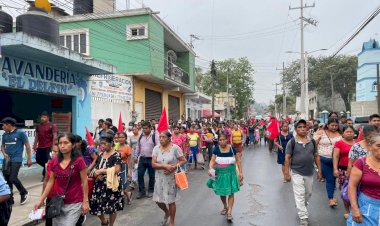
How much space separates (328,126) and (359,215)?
3.94m

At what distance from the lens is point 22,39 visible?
339 inches

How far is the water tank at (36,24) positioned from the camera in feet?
36.6

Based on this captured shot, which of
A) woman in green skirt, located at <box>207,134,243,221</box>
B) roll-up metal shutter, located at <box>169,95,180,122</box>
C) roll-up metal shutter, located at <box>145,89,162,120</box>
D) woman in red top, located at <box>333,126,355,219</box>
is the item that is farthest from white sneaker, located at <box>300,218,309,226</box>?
roll-up metal shutter, located at <box>169,95,180,122</box>

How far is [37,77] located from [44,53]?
1350mm

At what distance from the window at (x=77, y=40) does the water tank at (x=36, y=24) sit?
7.89m

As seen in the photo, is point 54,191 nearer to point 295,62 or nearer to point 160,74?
point 160,74

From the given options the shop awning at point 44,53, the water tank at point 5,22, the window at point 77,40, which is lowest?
the shop awning at point 44,53

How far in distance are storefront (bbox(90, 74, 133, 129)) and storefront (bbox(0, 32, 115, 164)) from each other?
81cm

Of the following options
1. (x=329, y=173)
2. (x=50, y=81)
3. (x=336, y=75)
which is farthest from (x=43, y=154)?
(x=336, y=75)

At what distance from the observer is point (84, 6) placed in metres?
20.6

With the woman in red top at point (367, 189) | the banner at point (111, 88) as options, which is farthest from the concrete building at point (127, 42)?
the woman in red top at point (367, 189)

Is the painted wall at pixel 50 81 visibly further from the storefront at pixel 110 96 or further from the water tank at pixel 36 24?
the water tank at pixel 36 24

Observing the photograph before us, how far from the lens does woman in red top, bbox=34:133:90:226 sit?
160 inches

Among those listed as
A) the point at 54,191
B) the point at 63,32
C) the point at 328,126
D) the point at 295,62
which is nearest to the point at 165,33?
the point at 63,32
